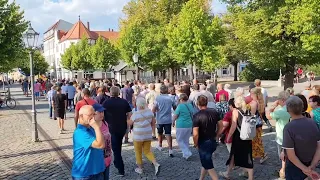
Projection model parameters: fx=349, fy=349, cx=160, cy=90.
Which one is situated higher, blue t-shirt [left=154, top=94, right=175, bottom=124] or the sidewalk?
blue t-shirt [left=154, top=94, right=175, bottom=124]

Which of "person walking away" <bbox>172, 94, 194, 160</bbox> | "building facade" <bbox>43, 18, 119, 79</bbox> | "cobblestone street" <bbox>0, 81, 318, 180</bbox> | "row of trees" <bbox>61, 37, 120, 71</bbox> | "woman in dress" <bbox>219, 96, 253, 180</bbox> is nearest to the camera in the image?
"woman in dress" <bbox>219, 96, 253, 180</bbox>

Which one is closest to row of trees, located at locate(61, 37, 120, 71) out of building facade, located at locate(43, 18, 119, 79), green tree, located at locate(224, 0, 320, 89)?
building facade, located at locate(43, 18, 119, 79)

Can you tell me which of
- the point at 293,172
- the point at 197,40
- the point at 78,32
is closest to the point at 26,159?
the point at 293,172

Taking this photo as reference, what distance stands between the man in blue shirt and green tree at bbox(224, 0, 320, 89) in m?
13.2

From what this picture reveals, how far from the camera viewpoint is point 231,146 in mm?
6770

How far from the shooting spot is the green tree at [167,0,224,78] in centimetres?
3111

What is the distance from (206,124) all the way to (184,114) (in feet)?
7.90

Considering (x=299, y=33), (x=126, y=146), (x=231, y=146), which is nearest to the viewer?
(x=231, y=146)

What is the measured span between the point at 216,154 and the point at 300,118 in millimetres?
4968

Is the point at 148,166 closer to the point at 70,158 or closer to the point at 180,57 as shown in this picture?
the point at 70,158

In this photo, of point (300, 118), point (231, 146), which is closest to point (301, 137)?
point (300, 118)

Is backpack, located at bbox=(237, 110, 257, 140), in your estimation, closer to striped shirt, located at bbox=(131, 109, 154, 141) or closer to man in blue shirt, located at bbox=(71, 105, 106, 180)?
striped shirt, located at bbox=(131, 109, 154, 141)

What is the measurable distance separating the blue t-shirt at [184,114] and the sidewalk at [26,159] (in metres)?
2.89

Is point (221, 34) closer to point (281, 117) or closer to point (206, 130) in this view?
point (281, 117)
